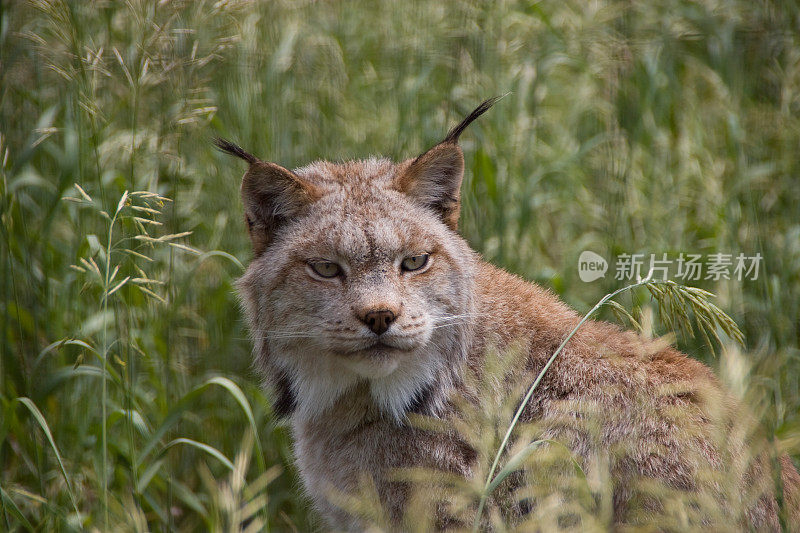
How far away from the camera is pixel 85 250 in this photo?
12.4 feet

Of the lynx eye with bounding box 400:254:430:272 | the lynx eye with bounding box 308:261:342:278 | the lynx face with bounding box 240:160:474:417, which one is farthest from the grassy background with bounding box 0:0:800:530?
the lynx eye with bounding box 400:254:430:272

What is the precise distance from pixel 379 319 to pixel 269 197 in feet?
2.87

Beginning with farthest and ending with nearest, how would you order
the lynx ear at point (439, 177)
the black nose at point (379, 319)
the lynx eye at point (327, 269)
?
the lynx ear at point (439, 177), the lynx eye at point (327, 269), the black nose at point (379, 319)

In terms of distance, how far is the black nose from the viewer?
126 inches

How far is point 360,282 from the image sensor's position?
337 centimetres

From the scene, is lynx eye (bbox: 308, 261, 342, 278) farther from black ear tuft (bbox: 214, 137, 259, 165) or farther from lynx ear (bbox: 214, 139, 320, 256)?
black ear tuft (bbox: 214, 137, 259, 165)

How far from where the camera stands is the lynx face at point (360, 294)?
3.31 metres

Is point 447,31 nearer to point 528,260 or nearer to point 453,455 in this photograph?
point 528,260

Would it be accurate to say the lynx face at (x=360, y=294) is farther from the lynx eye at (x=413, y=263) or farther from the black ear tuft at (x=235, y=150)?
the black ear tuft at (x=235, y=150)

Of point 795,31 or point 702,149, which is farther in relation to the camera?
point 702,149

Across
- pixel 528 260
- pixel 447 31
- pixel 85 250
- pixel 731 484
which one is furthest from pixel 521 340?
pixel 447 31

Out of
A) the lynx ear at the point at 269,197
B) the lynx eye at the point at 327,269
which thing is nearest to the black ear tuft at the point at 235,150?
the lynx ear at the point at 269,197

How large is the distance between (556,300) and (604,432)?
85cm

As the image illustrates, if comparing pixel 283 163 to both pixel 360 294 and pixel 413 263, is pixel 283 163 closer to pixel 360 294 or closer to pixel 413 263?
pixel 413 263
